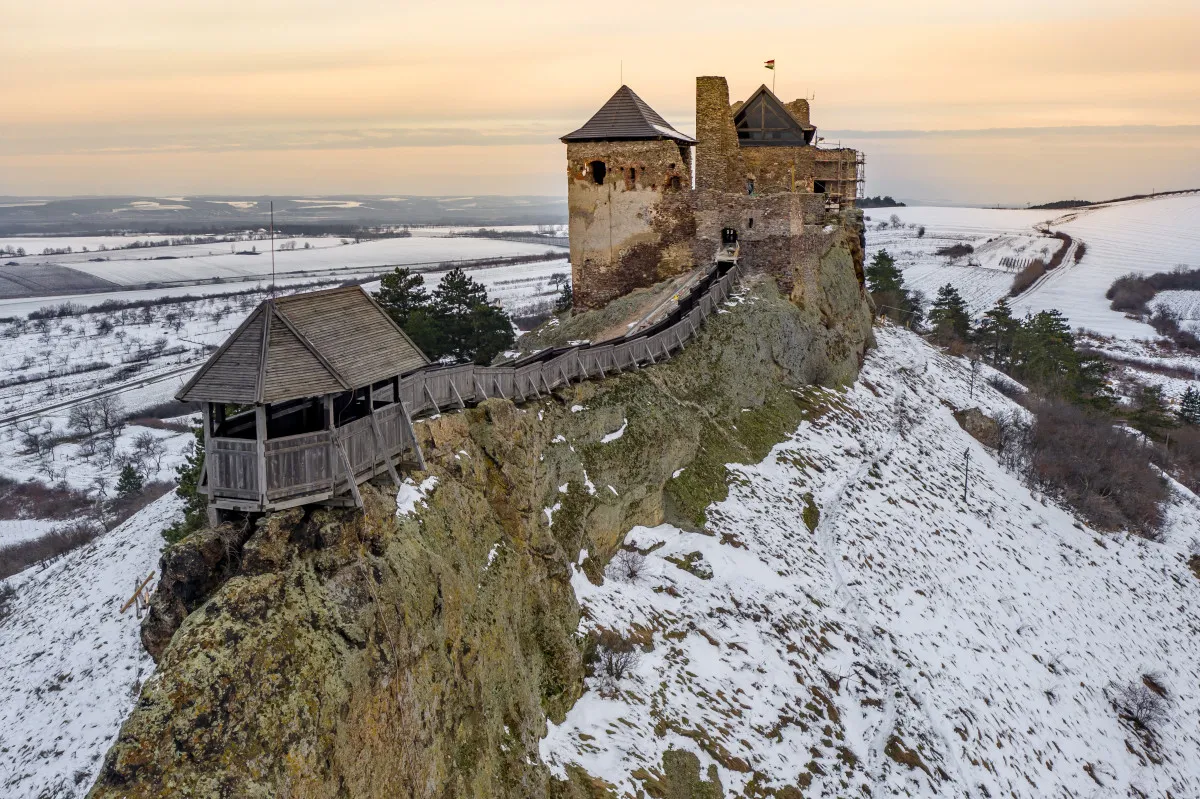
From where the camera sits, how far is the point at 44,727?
2775cm

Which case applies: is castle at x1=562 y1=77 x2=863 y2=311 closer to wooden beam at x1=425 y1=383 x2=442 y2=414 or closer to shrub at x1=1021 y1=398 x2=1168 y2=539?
shrub at x1=1021 y1=398 x2=1168 y2=539

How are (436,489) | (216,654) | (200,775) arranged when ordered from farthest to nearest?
(436,489), (216,654), (200,775)

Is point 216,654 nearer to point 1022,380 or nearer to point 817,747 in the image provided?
point 817,747

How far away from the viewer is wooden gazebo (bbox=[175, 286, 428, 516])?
1284cm

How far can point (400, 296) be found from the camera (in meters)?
44.4

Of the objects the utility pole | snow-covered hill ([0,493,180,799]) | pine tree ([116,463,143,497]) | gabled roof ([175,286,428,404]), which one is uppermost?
gabled roof ([175,286,428,404])

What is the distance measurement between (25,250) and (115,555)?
17811 centimetres

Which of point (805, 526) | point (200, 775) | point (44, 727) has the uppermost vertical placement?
point (200, 775)

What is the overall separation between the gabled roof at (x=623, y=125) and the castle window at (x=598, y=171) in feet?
3.36

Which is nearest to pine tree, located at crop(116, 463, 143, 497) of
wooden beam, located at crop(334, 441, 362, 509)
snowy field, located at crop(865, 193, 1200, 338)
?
wooden beam, located at crop(334, 441, 362, 509)

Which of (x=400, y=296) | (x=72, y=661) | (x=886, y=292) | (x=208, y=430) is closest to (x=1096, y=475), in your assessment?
(x=886, y=292)

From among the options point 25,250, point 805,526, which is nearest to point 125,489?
point 805,526

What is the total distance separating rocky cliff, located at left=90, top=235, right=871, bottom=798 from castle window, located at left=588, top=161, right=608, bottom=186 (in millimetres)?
16040

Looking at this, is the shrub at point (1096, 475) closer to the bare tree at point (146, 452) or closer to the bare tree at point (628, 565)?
the bare tree at point (628, 565)
